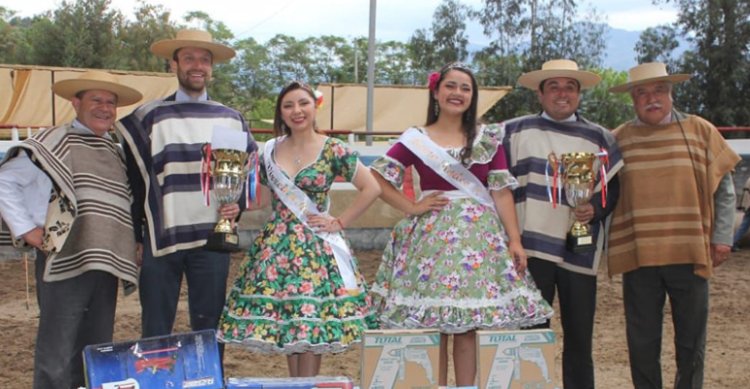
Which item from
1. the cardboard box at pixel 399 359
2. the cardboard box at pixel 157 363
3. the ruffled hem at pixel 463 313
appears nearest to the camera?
the cardboard box at pixel 157 363

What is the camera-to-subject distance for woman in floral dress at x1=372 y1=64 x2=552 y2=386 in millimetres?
3379

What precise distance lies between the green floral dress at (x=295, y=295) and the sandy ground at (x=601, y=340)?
1.50 meters

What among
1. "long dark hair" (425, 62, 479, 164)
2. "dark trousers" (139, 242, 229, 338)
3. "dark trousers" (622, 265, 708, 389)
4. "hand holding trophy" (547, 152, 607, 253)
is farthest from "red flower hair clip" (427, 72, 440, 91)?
"dark trousers" (622, 265, 708, 389)

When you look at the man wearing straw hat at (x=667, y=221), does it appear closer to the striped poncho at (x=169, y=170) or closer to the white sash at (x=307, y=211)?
the white sash at (x=307, y=211)

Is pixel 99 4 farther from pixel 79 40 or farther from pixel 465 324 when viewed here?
pixel 465 324

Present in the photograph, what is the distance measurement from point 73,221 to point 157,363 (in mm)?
735

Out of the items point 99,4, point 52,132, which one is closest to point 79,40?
point 99,4

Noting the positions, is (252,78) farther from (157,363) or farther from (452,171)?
(157,363)

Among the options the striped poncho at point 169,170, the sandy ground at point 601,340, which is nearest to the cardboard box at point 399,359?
the striped poncho at point 169,170

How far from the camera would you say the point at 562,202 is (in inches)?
149

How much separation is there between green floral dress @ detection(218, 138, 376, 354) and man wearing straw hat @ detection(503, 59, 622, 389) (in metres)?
0.77

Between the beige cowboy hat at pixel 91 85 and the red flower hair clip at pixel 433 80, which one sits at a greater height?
the red flower hair clip at pixel 433 80

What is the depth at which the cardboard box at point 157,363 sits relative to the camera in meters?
2.97

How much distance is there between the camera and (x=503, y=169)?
3590mm
